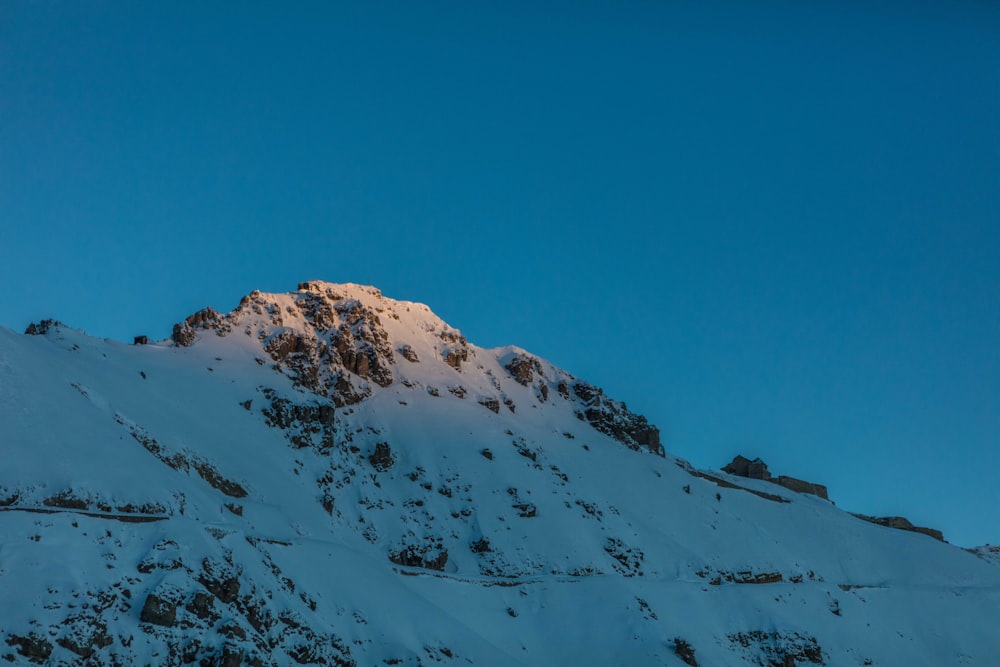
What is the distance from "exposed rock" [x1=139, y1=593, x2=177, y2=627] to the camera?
3612 cm

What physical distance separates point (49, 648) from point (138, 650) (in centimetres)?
365

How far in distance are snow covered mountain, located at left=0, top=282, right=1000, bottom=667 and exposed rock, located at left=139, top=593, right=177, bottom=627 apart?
0.13 metres

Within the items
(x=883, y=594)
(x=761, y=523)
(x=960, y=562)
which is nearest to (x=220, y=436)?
(x=761, y=523)

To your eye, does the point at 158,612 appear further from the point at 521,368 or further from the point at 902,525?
the point at 902,525

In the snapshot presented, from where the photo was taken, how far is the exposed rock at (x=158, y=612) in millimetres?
36125

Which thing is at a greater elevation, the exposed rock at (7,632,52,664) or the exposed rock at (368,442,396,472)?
the exposed rock at (368,442,396,472)

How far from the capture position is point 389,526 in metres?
71.0

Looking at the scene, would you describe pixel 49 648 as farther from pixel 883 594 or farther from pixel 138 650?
pixel 883 594

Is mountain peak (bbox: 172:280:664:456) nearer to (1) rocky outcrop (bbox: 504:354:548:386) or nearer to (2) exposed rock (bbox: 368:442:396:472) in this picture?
(1) rocky outcrop (bbox: 504:354:548:386)

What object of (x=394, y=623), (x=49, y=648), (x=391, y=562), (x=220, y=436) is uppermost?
(x=220, y=436)

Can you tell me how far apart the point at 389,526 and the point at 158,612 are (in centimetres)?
3535

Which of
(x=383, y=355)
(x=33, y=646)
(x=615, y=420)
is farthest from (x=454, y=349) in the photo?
(x=33, y=646)

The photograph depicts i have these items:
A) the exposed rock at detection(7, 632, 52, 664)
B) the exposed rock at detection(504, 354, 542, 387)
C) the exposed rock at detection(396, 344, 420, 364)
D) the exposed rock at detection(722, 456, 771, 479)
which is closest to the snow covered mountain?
the exposed rock at detection(7, 632, 52, 664)

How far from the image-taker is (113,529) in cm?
3975
